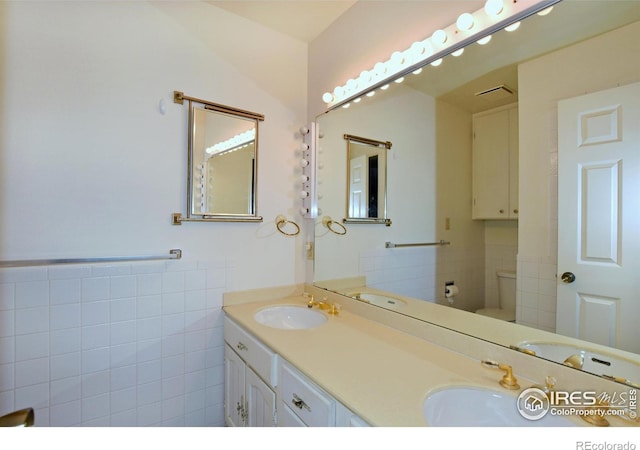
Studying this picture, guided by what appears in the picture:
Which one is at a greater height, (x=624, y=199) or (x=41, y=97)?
(x=41, y=97)

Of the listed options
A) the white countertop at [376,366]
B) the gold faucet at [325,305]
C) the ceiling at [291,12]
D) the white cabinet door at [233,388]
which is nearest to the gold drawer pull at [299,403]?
the white countertop at [376,366]

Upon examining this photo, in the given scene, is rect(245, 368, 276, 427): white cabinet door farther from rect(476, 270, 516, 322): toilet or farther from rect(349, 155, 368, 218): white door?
rect(349, 155, 368, 218): white door

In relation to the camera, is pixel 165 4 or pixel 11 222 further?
pixel 165 4

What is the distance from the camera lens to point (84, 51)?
1372 mm

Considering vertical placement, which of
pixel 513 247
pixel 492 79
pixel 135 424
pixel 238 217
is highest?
pixel 492 79

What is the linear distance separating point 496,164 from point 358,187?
807 mm

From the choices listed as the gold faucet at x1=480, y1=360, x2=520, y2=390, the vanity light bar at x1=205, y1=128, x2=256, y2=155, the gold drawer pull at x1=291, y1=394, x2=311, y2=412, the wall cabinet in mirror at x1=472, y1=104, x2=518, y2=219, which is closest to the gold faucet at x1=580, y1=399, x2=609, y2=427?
the gold faucet at x1=480, y1=360, x2=520, y2=390

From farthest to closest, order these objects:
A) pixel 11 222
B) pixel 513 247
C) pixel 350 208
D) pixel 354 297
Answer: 1. pixel 350 208
2. pixel 354 297
3. pixel 11 222
4. pixel 513 247

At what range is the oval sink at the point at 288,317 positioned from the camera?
1682 mm

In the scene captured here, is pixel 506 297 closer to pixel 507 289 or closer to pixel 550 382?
pixel 507 289

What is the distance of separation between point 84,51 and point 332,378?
1759 mm

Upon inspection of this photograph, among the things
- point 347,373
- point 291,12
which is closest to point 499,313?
point 347,373

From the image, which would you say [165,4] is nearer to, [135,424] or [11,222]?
[11,222]

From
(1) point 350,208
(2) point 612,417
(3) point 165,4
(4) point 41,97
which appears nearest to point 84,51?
(4) point 41,97
